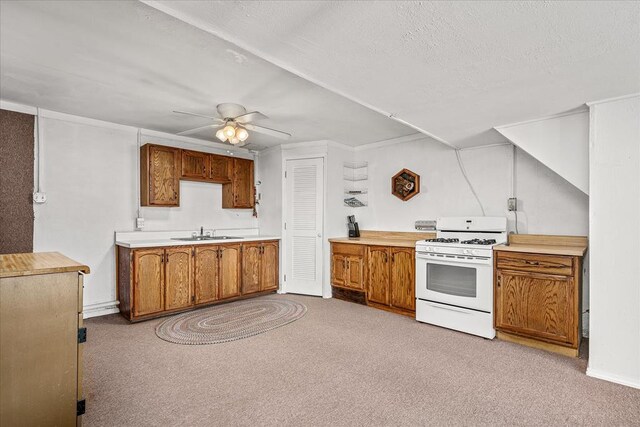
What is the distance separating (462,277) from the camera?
11.1 feet

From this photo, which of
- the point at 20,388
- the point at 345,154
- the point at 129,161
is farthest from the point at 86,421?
the point at 345,154

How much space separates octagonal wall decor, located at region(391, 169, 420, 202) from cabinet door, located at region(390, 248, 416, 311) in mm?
1005

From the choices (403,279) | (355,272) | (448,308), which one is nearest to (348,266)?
(355,272)

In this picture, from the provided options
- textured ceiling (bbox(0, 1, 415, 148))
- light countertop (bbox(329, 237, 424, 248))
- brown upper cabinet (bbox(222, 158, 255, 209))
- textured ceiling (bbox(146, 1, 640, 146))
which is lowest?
light countertop (bbox(329, 237, 424, 248))

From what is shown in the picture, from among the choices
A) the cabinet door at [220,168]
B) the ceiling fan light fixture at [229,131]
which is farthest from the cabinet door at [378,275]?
the cabinet door at [220,168]

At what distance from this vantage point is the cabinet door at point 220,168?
469 centimetres

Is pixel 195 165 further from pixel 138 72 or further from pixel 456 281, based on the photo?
pixel 456 281

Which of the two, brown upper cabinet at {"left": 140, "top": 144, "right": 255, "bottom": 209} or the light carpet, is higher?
brown upper cabinet at {"left": 140, "top": 144, "right": 255, "bottom": 209}

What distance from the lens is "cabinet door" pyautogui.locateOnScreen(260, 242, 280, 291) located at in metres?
4.82

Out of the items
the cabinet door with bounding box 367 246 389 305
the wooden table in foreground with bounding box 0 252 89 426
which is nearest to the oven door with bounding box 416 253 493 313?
the cabinet door with bounding box 367 246 389 305

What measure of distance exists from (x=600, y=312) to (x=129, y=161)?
16.9 feet

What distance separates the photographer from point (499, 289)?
315cm

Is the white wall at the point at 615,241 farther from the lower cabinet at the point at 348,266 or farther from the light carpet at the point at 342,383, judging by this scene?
the lower cabinet at the point at 348,266

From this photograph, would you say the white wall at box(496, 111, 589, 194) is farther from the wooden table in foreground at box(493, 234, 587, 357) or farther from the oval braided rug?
the oval braided rug
